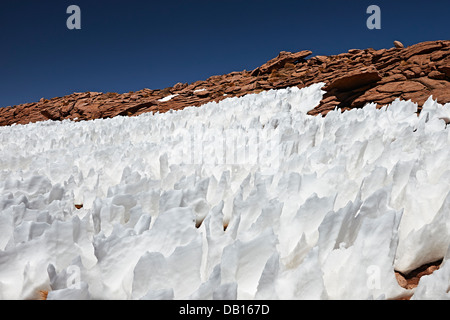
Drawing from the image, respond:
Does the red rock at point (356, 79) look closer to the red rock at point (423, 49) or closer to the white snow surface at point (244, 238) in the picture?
the red rock at point (423, 49)

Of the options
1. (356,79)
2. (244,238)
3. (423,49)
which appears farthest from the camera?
(423,49)

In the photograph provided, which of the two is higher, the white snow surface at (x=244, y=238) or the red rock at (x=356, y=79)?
the red rock at (x=356, y=79)

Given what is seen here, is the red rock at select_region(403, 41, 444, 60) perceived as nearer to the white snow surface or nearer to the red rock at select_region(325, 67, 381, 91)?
the red rock at select_region(325, 67, 381, 91)

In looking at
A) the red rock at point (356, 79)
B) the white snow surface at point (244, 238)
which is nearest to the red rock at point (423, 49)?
the red rock at point (356, 79)

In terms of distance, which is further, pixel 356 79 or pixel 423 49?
pixel 423 49

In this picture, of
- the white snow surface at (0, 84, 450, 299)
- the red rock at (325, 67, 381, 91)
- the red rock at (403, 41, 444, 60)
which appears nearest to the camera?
the white snow surface at (0, 84, 450, 299)

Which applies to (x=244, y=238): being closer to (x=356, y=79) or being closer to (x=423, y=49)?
(x=356, y=79)

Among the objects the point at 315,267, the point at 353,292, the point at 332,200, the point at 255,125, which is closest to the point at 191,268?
the point at 315,267

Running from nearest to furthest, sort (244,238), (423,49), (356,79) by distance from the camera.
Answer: (244,238), (356,79), (423,49)

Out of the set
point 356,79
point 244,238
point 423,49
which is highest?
point 423,49

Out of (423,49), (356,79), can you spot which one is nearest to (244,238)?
(356,79)

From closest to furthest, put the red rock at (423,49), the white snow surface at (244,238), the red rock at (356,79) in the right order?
1. the white snow surface at (244,238)
2. the red rock at (356,79)
3. the red rock at (423,49)

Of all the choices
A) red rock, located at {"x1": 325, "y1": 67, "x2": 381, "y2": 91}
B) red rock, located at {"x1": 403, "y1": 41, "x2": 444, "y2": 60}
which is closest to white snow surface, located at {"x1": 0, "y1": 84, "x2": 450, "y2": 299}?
red rock, located at {"x1": 325, "y1": 67, "x2": 381, "y2": 91}

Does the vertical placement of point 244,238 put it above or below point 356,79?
below
